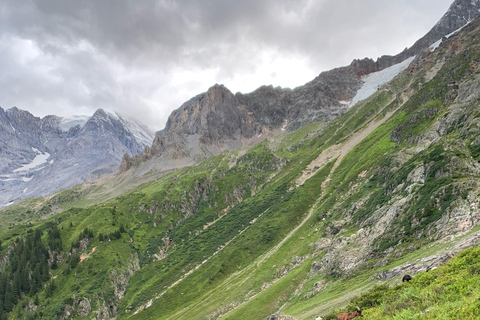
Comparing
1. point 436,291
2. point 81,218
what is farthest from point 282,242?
point 81,218

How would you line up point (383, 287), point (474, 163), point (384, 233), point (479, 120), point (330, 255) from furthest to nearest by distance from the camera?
1. point (479, 120)
2. point (330, 255)
3. point (474, 163)
4. point (384, 233)
5. point (383, 287)

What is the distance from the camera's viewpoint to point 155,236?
18162cm

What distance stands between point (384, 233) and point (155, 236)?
152482mm

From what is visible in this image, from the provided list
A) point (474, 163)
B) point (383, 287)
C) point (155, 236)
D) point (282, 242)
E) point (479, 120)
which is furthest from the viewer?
point (155, 236)

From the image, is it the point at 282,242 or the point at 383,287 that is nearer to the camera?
the point at 383,287

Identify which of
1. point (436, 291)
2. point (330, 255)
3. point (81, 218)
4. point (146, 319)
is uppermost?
point (81, 218)

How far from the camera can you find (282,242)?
369ft

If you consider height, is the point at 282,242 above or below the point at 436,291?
below

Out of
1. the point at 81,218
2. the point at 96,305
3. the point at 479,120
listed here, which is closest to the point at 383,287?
the point at 479,120

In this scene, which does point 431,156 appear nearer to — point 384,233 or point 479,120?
point 479,120

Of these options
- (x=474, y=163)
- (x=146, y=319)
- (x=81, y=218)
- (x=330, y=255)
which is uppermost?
(x=81, y=218)

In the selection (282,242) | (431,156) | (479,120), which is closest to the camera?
(431,156)

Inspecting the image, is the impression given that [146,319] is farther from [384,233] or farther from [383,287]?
[383,287]

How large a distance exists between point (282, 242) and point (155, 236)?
98592mm
